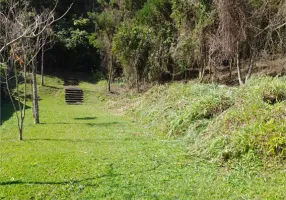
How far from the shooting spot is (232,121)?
254 inches

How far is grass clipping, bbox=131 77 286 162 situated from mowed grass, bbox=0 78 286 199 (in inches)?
13.5

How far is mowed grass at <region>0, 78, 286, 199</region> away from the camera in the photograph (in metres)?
4.48

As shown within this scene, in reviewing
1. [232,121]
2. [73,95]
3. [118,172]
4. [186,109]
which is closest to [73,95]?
[73,95]

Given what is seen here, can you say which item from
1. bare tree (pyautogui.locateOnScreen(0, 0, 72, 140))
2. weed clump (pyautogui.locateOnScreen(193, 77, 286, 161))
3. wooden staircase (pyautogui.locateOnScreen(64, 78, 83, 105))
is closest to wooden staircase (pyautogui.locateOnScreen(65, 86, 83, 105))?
wooden staircase (pyautogui.locateOnScreen(64, 78, 83, 105))

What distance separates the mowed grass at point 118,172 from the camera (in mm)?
4480

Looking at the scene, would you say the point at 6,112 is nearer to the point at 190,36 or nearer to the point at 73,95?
the point at 73,95

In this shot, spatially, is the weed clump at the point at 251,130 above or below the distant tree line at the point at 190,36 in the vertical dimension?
below

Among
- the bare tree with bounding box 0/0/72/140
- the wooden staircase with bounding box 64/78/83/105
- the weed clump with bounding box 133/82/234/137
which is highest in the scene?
the bare tree with bounding box 0/0/72/140

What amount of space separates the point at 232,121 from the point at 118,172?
260 centimetres

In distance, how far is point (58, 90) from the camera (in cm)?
2088

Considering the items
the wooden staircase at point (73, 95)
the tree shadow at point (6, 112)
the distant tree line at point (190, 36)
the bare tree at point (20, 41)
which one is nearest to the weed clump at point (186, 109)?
the distant tree line at point (190, 36)

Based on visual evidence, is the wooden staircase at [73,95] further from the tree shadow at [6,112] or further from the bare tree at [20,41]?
the bare tree at [20,41]

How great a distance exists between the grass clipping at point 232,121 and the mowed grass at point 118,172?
34cm

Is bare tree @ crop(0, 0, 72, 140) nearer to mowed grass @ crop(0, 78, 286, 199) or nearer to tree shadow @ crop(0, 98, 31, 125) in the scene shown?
tree shadow @ crop(0, 98, 31, 125)
